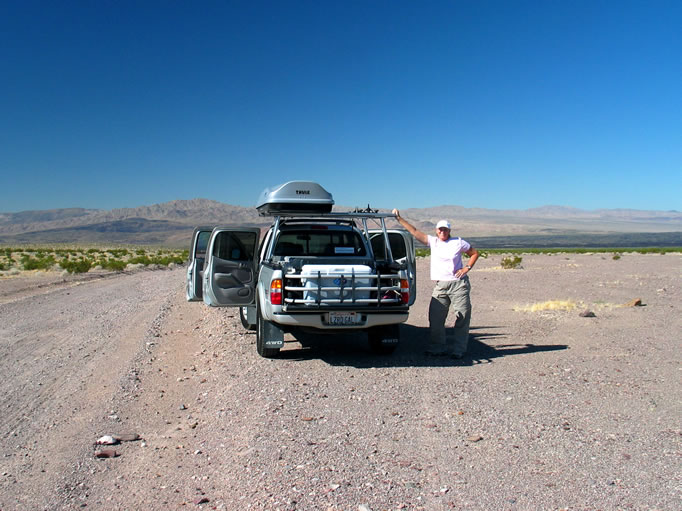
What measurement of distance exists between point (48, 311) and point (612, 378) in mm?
13115

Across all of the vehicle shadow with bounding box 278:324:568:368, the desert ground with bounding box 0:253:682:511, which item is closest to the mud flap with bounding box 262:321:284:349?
the desert ground with bounding box 0:253:682:511

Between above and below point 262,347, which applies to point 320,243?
above

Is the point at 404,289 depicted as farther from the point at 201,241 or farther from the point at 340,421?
the point at 201,241

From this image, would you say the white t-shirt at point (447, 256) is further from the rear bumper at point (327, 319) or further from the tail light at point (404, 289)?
the rear bumper at point (327, 319)

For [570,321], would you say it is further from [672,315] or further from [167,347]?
[167,347]

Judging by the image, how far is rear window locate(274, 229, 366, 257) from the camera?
31.2ft

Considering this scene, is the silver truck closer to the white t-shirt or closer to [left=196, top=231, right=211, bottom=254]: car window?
[left=196, top=231, right=211, bottom=254]: car window

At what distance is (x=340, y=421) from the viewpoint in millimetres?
5957

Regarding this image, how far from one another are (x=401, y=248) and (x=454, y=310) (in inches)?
75.5

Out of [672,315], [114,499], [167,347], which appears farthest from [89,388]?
[672,315]

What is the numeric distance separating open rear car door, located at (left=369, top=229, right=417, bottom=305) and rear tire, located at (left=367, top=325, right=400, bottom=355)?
2.31ft

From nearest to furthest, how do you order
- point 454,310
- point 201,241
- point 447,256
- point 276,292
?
point 276,292 → point 447,256 → point 454,310 → point 201,241

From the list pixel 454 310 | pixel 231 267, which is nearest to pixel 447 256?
pixel 454 310

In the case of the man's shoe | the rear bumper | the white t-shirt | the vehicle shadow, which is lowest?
the vehicle shadow
